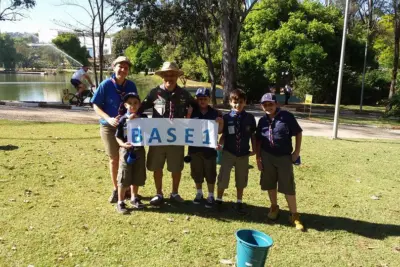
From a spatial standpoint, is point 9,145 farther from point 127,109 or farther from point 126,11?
point 126,11

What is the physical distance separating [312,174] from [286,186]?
9.54ft

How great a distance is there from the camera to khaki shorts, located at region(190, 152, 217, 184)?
5070 mm

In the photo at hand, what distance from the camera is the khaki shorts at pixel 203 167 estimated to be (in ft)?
16.6

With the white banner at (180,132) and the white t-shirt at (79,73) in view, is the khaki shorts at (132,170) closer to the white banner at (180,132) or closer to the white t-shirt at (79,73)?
Result: the white banner at (180,132)

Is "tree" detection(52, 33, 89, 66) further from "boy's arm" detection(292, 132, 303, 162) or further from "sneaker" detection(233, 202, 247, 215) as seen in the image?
"boy's arm" detection(292, 132, 303, 162)

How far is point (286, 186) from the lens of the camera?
4723 mm

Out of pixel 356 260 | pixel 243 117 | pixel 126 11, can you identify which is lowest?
pixel 356 260

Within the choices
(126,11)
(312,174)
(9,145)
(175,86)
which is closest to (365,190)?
(312,174)

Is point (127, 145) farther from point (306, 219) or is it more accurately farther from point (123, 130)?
point (306, 219)

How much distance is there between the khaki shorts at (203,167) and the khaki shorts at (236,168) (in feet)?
0.40

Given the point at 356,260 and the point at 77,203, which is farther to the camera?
the point at 77,203

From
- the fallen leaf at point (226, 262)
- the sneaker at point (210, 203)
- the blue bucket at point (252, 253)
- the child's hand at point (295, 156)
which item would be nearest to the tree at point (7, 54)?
the sneaker at point (210, 203)

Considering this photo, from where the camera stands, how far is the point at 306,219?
5078mm

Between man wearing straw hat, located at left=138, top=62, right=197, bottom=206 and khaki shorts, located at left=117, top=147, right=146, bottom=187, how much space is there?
0.17 metres
